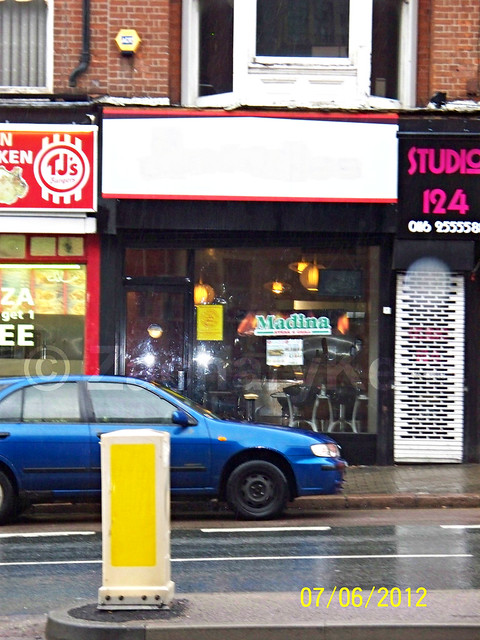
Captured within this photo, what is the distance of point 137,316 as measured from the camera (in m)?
15.6

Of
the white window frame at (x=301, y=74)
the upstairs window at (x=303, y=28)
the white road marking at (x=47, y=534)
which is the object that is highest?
the upstairs window at (x=303, y=28)

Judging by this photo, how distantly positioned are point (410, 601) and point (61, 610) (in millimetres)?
2171

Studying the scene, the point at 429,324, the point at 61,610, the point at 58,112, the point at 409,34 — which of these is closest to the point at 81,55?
the point at 58,112

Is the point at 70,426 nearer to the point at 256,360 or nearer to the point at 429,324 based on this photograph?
the point at 256,360

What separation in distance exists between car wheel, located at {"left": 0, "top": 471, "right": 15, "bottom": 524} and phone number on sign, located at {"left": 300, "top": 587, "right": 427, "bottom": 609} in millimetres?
4452

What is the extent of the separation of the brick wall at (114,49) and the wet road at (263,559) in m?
7.05

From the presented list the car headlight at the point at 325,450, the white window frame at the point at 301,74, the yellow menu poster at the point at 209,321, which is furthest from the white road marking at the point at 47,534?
the white window frame at the point at 301,74

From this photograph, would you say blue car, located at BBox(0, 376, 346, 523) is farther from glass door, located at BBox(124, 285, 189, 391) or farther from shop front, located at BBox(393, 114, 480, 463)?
shop front, located at BBox(393, 114, 480, 463)

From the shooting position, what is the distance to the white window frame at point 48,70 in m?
15.5

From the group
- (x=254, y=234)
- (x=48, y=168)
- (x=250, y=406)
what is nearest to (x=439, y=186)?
(x=254, y=234)

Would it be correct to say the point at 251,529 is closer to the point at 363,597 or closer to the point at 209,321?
the point at 363,597

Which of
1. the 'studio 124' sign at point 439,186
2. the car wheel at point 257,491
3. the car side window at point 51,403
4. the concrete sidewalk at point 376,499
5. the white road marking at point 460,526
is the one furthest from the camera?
the 'studio 124' sign at point 439,186

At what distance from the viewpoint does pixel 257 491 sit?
1116 centimetres

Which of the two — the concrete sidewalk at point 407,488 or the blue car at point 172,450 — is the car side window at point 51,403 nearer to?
the blue car at point 172,450
